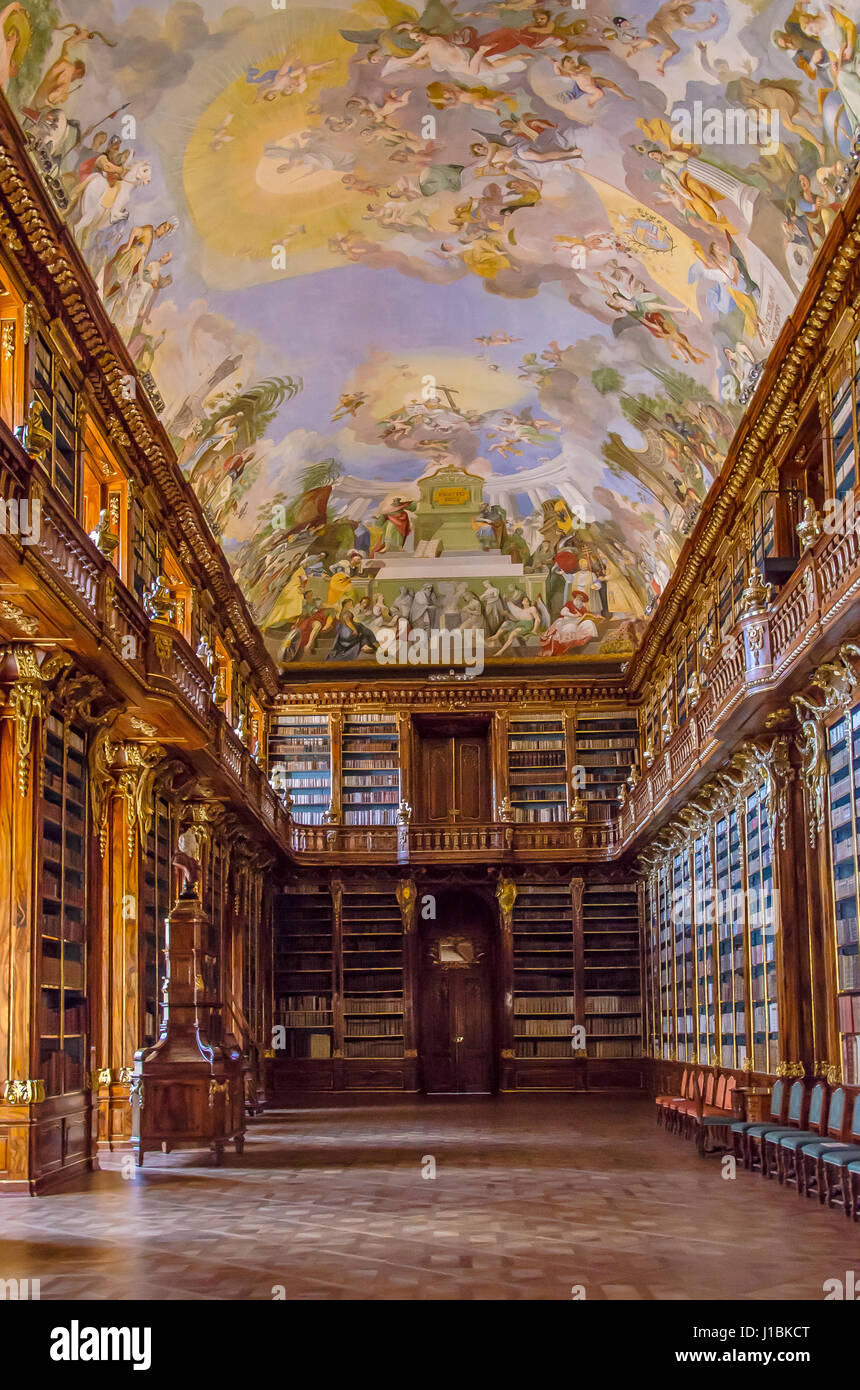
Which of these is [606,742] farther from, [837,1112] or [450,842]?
[837,1112]

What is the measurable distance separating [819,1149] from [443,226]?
10.6 m

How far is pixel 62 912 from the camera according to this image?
12.0m

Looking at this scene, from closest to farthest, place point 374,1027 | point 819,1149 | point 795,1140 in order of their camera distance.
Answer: point 819,1149, point 795,1140, point 374,1027

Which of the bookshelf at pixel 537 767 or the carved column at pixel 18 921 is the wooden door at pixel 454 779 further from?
the carved column at pixel 18 921

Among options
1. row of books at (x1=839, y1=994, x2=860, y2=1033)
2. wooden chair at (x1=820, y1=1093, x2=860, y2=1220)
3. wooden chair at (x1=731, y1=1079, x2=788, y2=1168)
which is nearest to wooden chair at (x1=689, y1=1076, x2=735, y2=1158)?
wooden chair at (x1=731, y1=1079, x2=788, y2=1168)

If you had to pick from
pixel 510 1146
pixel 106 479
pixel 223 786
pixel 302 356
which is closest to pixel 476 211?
pixel 302 356

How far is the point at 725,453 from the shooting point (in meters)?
16.8

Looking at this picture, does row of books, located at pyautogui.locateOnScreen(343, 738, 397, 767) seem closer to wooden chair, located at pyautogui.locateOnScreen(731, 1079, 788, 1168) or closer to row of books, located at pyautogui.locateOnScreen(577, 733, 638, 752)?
row of books, located at pyautogui.locateOnScreen(577, 733, 638, 752)

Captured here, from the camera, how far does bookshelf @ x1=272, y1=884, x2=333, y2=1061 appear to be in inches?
958

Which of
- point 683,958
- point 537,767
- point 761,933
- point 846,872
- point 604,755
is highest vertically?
point 604,755

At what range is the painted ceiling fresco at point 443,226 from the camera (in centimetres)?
1195

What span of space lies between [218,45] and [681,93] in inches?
161

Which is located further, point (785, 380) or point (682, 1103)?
point (682, 1103)

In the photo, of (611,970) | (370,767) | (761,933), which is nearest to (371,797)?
(370,767)
